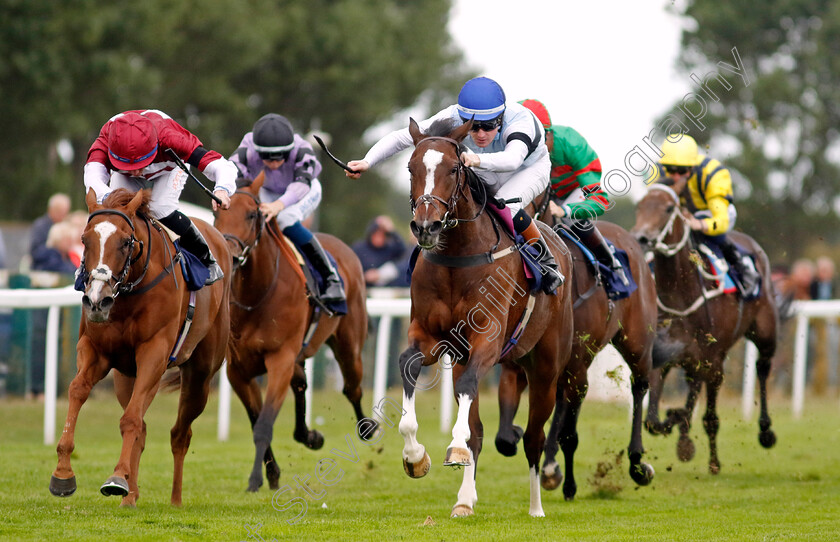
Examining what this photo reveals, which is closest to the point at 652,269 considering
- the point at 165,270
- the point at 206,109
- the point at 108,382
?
the point at 165,270

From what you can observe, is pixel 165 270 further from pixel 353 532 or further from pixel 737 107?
pixel 737 107

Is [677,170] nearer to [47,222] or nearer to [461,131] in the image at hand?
[461,131]

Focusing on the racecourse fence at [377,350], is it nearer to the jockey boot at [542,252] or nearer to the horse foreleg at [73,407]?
the jockey boot at [542,252]

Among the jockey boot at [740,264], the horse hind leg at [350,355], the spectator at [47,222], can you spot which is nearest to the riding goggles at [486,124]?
the horse hind leg at [350,355]

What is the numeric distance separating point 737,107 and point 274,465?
724 inches

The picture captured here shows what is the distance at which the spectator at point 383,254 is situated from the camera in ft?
46.2

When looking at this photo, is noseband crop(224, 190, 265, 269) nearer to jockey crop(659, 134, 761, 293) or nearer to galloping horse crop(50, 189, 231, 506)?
galloping horse crop(50, 189, 231, 506)

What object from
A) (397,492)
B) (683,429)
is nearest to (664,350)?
(683,429)

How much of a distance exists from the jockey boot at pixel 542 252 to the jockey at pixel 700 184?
2.91 m

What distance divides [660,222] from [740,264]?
50.2 inches

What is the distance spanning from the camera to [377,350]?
11812 mm

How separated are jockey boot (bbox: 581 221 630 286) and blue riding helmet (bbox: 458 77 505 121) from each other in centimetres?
170

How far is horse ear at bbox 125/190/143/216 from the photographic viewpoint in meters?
6.06

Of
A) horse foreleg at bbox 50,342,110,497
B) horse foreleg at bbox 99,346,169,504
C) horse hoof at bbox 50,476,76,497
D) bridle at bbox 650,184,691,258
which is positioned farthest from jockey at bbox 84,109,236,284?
bridle at bbox 650,184,691,258
